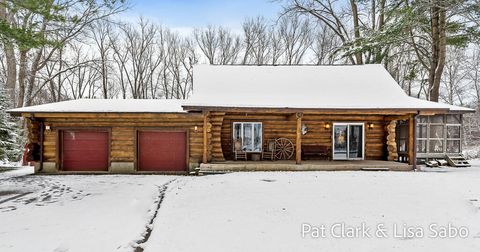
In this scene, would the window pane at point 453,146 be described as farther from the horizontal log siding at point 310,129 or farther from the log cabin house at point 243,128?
the horizontal log siding at point 310,129

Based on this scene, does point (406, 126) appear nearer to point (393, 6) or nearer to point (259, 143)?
point (393, 6)

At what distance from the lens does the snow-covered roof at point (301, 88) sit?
11.5 meters

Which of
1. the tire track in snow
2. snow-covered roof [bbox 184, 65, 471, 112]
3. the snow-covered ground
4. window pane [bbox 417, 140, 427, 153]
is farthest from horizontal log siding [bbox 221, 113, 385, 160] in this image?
the tire track in snow

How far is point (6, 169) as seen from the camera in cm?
1356

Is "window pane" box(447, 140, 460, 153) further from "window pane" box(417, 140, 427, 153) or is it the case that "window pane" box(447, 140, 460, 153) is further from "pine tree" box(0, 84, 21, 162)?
"pine tree" box(0, 84, 21, 162)

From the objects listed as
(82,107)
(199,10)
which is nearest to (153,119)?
(82,107)

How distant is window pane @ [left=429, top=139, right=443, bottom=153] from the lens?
1438 cm

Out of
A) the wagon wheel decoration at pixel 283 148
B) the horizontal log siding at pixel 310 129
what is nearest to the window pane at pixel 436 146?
the horizontal log siding at pixel 310 129

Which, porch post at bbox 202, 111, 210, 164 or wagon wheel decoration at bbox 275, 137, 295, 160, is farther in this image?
wagon wheel decoration at bbox 275, 137, 295, 160

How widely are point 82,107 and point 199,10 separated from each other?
21.0 m

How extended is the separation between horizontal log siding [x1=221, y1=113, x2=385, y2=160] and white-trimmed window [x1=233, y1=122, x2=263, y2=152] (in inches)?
6.8

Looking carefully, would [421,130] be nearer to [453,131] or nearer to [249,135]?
[453,131]

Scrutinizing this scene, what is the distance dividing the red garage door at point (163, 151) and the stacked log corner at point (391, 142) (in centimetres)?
853

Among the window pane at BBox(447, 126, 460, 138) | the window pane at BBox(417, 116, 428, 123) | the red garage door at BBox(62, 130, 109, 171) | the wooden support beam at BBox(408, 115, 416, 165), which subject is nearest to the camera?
the wooden support beam at BBox(408, 115, 416, 165)
